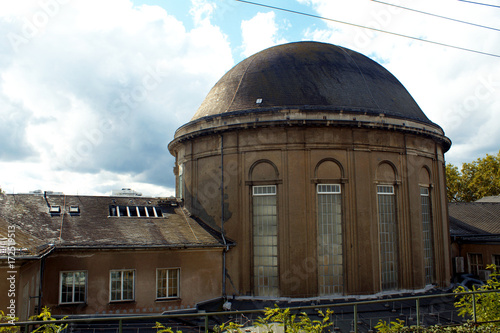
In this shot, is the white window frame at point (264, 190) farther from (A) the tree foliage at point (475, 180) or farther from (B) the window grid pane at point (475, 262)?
(A) the tree foliage at point (475, 180)

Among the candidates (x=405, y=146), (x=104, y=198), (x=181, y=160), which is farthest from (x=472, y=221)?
(x=104, y=198)

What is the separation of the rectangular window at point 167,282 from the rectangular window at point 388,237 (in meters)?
8.73

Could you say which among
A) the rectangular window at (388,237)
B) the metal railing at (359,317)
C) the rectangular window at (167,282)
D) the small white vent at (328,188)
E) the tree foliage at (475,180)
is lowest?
the metal railing at (359,317)

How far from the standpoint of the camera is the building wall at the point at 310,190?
1750 cm

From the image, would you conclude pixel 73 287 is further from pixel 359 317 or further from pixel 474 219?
pixel 474 219

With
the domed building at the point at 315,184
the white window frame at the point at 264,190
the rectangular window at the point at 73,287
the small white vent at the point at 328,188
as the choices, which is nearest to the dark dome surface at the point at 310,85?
the domed building at the point at 315,184

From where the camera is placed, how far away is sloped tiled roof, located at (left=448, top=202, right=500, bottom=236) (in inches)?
1044

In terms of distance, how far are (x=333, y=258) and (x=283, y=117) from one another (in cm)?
635

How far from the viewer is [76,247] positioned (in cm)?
1499

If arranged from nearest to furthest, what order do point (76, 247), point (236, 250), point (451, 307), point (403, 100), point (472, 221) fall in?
point (76, 247)
point (451, 307)
point (236, 250)
point (403, 100)
point (472, 221)

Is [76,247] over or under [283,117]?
under

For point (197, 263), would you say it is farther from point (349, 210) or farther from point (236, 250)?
point (349, 210)

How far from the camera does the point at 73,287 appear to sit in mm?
15172

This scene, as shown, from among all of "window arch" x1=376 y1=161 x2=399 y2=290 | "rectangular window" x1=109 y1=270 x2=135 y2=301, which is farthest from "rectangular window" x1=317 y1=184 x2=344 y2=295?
"rectangular window" x1=109 y1=270 x2=135 y2=301
